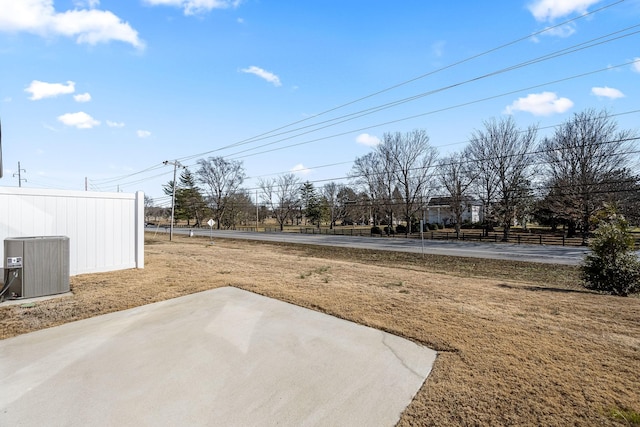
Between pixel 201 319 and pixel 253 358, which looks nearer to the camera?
pixel 253 358

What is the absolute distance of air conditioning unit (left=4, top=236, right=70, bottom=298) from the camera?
19.4ft

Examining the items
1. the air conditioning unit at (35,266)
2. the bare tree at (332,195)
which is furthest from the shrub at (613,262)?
the bare tree at (332,195)

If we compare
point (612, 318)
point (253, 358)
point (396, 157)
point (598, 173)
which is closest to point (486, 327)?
point (612, 318)

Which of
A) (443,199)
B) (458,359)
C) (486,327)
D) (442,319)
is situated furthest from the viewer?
(443,199)

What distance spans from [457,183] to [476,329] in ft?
119

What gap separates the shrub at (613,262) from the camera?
296 inches

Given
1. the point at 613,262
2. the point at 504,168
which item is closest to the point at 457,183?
the point at 504,168

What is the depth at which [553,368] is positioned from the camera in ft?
9.83

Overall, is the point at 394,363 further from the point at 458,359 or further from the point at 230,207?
the point at 230,207

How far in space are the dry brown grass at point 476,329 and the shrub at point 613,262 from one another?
194cm

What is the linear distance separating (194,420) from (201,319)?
2.44m

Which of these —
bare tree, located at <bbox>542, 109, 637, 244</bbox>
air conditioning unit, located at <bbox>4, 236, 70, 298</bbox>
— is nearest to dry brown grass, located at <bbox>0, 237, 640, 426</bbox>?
air conditioning unit, located at <bbox>4, 236, 70, 298</bbox>

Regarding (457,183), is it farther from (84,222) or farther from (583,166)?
(84,222)

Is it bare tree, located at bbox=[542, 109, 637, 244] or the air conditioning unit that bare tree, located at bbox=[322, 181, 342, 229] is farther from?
the air conditioning unit
